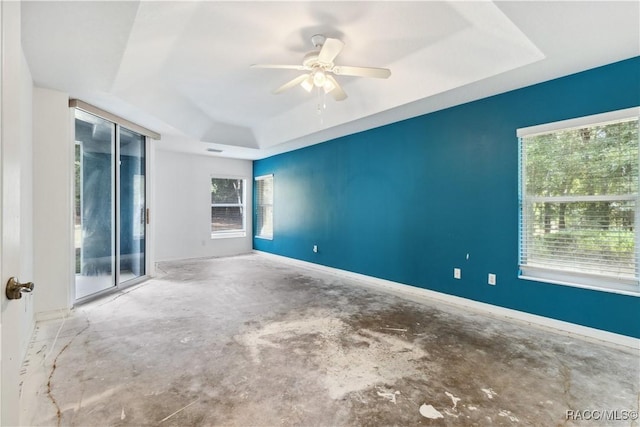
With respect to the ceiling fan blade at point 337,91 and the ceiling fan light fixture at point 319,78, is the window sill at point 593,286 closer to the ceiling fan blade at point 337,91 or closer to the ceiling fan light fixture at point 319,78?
the ceiling fan blade at point 337,91

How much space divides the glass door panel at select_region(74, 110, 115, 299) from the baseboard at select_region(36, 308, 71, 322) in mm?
407

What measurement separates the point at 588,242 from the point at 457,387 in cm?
206

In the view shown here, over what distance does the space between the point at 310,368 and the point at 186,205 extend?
567 cm

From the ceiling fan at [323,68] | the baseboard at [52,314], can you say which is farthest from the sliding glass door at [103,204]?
the ceiling fan at [323,68]

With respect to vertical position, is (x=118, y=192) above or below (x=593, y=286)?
above

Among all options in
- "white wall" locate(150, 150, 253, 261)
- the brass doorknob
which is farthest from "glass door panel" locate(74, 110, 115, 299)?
the brass doorknob

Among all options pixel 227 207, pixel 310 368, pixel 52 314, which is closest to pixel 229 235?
pixel 227 207

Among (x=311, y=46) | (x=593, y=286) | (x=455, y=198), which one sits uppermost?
(x=311, y=46)

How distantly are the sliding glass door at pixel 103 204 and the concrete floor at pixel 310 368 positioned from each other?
807mm

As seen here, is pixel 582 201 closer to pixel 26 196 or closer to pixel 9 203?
pixel 9 203

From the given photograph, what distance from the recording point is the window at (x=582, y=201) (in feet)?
8.76

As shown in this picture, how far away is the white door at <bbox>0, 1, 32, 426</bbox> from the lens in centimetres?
93

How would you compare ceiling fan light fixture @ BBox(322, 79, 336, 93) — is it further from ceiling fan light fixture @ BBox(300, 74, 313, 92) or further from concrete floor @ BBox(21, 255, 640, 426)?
concrete floor @ BBox(21, 255, 640, 426)

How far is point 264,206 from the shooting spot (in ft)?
25.0
